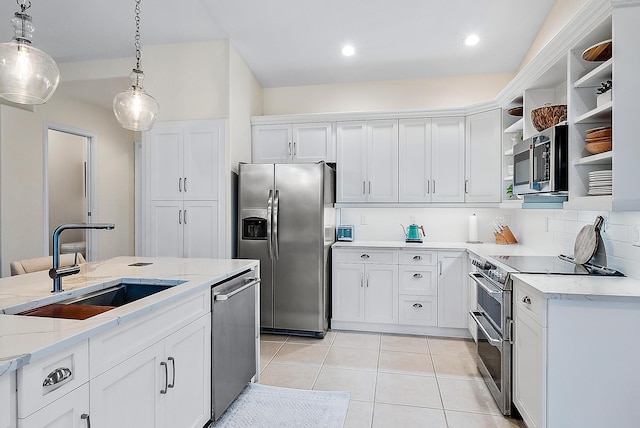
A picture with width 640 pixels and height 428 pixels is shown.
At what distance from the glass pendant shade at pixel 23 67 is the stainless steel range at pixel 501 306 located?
2.74m

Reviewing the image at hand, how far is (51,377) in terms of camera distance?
109 cm

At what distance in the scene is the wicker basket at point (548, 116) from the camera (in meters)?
2.55

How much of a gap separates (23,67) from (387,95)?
3.62m

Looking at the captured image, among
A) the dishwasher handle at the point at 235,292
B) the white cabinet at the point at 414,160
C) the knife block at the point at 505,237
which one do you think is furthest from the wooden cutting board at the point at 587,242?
the dishwasher handle at the point at 235,292

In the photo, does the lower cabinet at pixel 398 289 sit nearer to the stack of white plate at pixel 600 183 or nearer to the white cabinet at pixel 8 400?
the stack of white plate at pixel 600 183

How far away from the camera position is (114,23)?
3438 millimetres

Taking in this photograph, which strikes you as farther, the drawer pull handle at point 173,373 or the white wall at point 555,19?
the white wall at point 555,19

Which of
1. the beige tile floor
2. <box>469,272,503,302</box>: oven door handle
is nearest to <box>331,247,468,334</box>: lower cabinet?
the beige tile floor

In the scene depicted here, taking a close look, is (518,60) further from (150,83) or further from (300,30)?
A: (150,83)

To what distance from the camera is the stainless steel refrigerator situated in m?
3.67

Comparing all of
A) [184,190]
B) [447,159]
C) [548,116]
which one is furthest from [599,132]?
[184,190]

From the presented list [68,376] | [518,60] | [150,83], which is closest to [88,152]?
[150,83]

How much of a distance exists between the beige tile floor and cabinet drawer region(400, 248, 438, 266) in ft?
2.50

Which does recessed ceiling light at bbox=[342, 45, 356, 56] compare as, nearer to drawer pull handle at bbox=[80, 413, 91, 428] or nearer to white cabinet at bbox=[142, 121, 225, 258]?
white cabinet at bbox=[142, 121, 225, 258]
